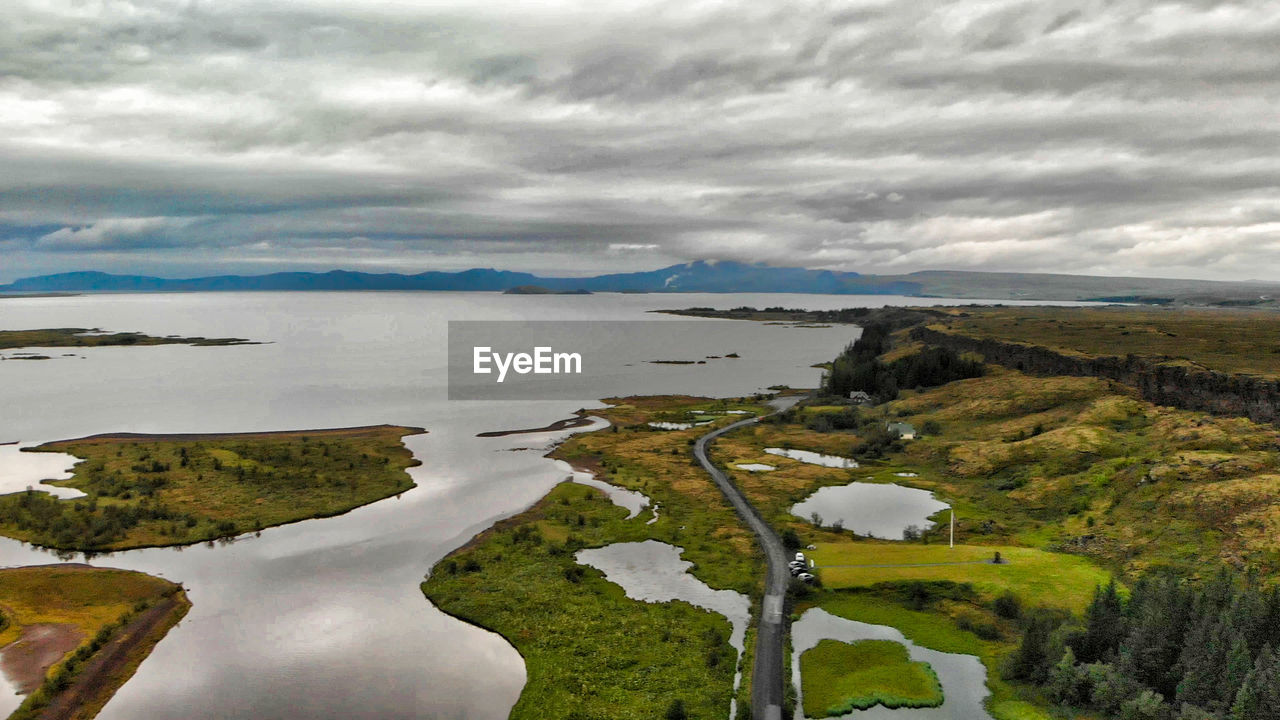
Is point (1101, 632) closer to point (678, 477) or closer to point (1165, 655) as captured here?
point (1165, 655)

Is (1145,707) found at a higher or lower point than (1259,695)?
lower

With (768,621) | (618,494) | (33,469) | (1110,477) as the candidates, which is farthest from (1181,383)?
(33,469)

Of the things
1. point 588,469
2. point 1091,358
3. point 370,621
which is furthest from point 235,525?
point 1091,358

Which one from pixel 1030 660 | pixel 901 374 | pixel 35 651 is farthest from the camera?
pixel 901 374

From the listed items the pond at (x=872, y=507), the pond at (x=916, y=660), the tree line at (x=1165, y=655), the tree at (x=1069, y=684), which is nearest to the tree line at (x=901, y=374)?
the pond at (x=872, y=507)

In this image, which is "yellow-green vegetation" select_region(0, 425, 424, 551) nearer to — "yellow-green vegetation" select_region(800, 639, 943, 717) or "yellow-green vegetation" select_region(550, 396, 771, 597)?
"yellow-green vegetation" select_region(550, 396, 771, 597)

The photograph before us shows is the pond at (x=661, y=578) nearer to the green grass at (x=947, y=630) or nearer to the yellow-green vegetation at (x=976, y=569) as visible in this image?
the green grass at (x=947, y=630)
